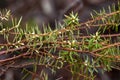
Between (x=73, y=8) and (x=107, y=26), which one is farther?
(x=73, y=8)

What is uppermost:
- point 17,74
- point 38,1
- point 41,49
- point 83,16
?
point 38,1

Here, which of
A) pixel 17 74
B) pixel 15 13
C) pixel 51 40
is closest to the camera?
pixel 51 40

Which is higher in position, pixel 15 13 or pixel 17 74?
pixel 15 13

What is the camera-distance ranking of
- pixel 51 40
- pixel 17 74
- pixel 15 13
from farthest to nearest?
pixel 15 13 → pixel 17 74 → pixel 51 40

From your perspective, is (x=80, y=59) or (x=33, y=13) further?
(x=33, y=13)

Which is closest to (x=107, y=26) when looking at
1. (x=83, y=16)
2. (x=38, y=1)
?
(x=83, y=16)

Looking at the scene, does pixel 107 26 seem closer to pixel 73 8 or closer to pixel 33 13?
pixel 73 8

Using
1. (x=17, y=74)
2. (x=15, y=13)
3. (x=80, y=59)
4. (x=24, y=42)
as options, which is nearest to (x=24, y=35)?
(x=24, y=42)

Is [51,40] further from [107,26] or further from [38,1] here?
[38,1]

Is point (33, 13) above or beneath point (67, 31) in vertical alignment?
above
